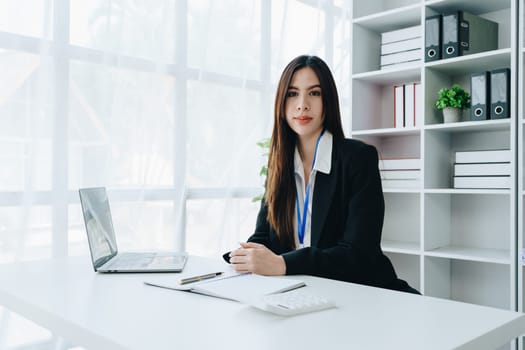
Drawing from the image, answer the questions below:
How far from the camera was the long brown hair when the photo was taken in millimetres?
1850

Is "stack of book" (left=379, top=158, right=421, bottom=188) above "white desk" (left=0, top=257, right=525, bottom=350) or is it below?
above

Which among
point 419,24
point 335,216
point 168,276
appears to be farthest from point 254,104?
point 168,276

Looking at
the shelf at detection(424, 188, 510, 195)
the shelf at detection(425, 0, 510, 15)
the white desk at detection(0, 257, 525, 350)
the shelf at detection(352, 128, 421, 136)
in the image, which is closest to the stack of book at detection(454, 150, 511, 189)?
the shelf at detection(424, 188, 510, 195)

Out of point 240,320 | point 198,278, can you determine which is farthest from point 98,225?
point 240,320

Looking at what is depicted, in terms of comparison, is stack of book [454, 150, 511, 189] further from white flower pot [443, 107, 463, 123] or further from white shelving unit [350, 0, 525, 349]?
white flower pot [443, 107, 463, 123]

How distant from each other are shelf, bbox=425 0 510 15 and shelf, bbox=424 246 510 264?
132 cm

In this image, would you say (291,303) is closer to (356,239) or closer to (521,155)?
(356,239)

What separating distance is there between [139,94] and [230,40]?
77cm

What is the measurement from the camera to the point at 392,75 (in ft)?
9.61

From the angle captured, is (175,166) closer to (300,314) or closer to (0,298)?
(0,298)

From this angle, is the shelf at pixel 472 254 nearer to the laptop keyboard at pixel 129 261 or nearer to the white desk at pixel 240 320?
the white desk at pixel 240 320

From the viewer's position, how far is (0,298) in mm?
1224

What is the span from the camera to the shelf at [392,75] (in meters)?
2.80

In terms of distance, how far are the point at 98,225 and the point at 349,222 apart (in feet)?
2.66
